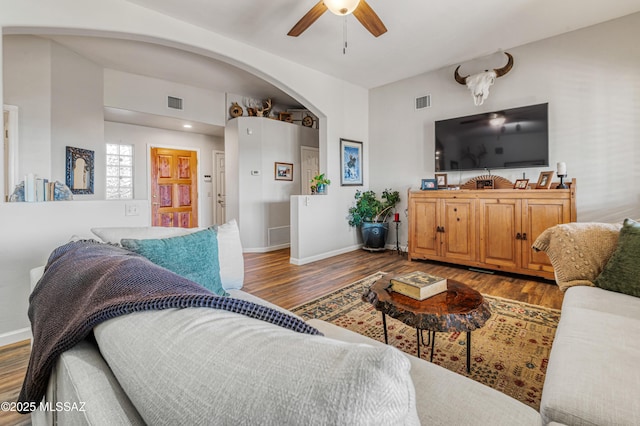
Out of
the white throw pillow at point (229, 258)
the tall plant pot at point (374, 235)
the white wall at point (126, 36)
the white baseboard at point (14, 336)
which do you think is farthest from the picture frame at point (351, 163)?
the white baseboard at point (14, 336)

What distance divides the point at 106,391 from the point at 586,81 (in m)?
4.90

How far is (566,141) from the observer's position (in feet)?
11.7

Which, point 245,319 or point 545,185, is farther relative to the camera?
point 545,185

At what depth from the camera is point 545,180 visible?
11.6 ft

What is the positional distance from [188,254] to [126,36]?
2609mm

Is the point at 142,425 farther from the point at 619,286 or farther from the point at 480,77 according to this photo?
the point at 480,77

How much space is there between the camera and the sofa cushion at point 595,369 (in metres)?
0.85

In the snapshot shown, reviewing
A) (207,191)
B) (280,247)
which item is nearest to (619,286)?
(280,247)

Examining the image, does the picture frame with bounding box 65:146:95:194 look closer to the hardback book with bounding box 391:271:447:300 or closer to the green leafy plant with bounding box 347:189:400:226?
the green leafy plant with bounding box 347:189:400:226

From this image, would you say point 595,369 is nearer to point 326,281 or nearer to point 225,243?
point 225,243

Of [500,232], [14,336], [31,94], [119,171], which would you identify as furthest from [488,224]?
[119,171]

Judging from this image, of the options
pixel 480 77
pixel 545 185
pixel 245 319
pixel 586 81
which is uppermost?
pixel 480 77

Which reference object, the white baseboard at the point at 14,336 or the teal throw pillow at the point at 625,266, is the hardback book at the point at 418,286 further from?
the white baseboard at the point at 14,336

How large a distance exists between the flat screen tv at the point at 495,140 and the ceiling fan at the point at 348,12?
6.67ft
